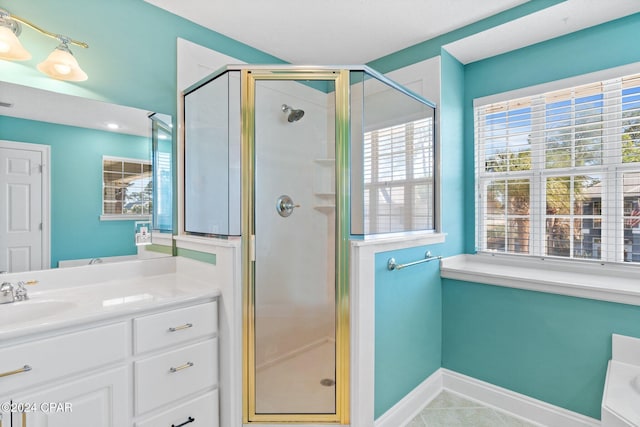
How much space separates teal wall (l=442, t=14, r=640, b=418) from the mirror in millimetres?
2091

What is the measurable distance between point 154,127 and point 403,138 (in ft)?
5.21

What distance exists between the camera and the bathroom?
1.73m

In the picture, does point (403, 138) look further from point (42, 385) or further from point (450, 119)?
point (42, 385)

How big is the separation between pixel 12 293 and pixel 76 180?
0.60 meters

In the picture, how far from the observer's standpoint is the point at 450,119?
2.46m

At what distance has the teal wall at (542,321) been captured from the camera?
72.0 inches

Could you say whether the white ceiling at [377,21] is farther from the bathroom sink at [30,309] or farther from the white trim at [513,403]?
the white trim at [513,403]

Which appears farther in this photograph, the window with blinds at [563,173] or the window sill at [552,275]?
the window with blinds at [563,173]

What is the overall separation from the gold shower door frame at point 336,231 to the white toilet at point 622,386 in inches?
43.6

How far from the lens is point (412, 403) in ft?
6.82

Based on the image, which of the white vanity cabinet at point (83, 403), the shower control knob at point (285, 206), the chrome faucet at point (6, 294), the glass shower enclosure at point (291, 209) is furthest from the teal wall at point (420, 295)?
the chrome faucet at point (6, 294)

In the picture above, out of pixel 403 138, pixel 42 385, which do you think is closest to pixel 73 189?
pixel 42 385

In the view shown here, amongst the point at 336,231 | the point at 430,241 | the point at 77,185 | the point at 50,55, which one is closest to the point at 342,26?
the point at 336,231

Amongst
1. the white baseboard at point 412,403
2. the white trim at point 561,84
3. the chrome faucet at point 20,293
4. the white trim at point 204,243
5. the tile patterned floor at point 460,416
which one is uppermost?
the white trim at point 561,84
